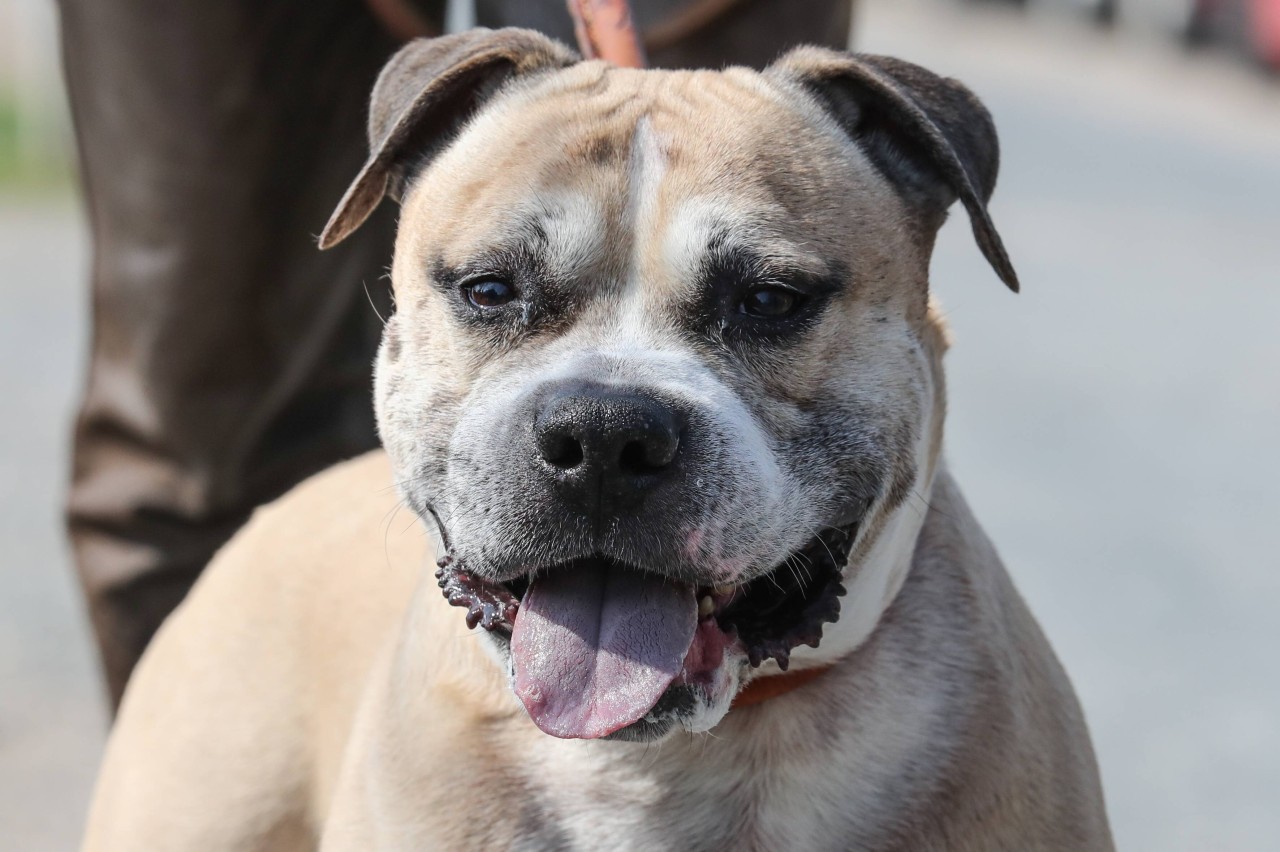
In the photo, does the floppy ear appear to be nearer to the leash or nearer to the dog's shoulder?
the leash

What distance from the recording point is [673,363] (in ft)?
8.77

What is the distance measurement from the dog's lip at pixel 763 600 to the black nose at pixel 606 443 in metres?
0.19

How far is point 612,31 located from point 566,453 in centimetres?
118

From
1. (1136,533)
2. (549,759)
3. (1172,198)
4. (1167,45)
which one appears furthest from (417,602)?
(1167,45)

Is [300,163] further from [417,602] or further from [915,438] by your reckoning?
[915,438]

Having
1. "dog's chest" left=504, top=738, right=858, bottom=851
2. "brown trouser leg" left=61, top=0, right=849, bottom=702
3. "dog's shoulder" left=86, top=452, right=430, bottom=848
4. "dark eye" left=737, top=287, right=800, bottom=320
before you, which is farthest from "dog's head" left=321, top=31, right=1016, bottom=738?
"brown trouser leg" left=61, top=0, right=849, bottom=702

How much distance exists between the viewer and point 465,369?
9.30ft

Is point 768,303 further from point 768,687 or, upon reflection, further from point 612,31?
point 612,31

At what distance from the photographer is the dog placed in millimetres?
2605

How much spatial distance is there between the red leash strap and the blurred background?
2.62 m

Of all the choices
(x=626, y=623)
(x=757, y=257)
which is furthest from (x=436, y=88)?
(x=626, y=623)

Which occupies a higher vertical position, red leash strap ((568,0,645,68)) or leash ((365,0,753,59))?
red leash strap ((568,0,645,68))

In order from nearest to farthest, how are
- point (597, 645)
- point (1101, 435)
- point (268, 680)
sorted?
point (597, 645)
point (268, 680)
point (1101, 435)

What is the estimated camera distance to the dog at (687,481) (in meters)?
2.61
